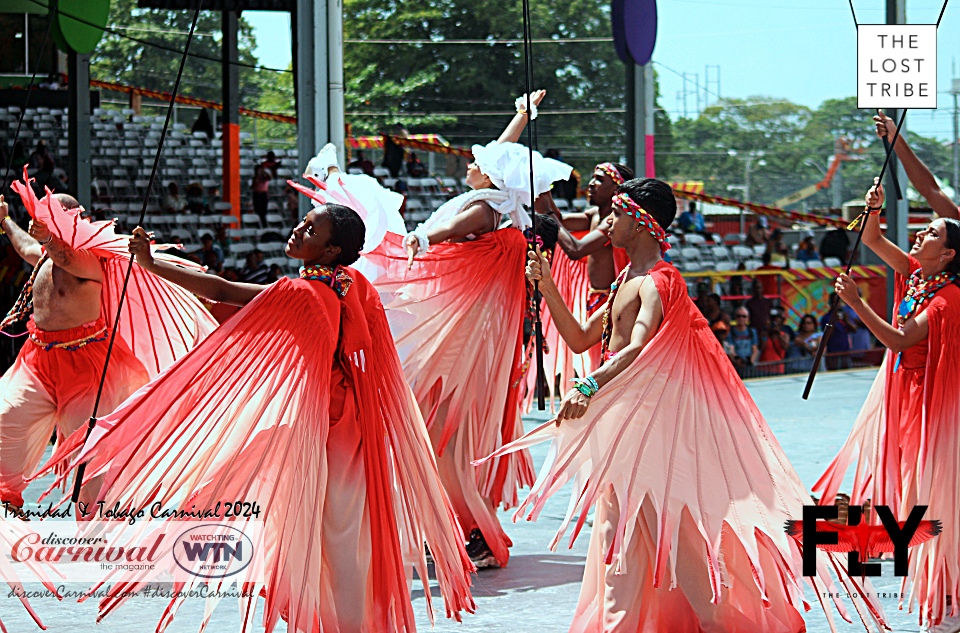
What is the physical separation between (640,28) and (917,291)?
22.9 feet

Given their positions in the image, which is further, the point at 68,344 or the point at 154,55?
the point at 154,55

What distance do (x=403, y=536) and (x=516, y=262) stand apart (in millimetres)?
2107

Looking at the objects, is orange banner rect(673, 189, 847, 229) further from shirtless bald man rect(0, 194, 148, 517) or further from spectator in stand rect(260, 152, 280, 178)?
shirtless bald man rect(0, 194, 148, 517)

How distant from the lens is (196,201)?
64.0 ft

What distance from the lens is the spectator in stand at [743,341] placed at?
13.4 metres

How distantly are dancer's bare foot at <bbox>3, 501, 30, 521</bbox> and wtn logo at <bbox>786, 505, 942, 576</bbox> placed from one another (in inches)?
126

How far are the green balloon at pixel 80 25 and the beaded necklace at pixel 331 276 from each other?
11929 mm

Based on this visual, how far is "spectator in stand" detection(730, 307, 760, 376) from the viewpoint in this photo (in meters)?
13.4

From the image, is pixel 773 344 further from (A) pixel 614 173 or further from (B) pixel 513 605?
(B) pixel 513 605

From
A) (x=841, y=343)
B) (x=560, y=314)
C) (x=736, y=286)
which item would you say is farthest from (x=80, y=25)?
(x=560, y=314)

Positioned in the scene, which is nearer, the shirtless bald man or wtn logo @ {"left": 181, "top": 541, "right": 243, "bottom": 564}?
wtn logo @ {"left": 181, "top": 541, "right": 243, "bottom": 564}

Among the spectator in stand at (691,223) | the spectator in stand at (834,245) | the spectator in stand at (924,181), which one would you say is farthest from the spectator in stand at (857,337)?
the spectator in stand at (924,181)

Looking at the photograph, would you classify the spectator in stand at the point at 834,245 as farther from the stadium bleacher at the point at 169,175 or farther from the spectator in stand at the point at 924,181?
the spectator in stand at the point at 924,181

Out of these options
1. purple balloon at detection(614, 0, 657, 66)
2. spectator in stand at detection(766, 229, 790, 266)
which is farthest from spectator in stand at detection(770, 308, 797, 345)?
purple balloon at detection(614, 0, 657, 66)
